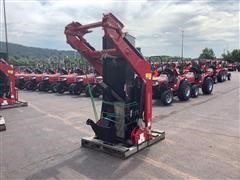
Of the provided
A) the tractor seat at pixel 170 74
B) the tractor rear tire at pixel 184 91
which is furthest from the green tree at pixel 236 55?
the tractor seat at pixel 170 74

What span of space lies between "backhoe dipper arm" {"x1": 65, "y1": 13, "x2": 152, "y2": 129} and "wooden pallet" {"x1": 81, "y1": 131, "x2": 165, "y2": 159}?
379mm

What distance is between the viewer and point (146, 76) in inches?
207

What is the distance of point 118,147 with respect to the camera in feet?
16.5

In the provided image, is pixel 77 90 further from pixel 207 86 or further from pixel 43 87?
pixel 207 86

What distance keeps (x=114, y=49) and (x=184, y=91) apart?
21.7 ft

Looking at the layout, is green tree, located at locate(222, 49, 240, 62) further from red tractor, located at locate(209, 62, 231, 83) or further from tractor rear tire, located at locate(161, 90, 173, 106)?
tractor rear tire, located at locate(161, 90, 173, 106)

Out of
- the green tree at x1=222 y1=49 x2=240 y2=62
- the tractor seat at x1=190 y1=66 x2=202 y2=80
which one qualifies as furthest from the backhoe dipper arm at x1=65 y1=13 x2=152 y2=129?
the green tree at x1=222 y1=49 x2=240 y2=62

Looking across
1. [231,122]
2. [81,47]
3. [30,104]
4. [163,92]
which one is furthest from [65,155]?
[30,104]

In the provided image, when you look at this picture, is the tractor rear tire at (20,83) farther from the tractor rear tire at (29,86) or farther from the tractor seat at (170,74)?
the tractor seat at (170,74)

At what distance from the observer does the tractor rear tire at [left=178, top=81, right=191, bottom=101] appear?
1105 cm

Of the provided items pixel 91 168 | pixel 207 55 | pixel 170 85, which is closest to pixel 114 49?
pixel 91 168

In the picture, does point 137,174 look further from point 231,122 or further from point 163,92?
point 163,92

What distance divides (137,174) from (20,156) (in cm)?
220

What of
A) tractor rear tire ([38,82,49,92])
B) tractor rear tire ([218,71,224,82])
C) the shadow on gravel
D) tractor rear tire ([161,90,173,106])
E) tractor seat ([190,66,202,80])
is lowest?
the shadow on gravel
